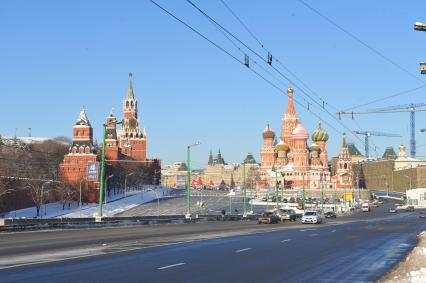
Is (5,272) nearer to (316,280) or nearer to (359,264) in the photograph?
(316,280)

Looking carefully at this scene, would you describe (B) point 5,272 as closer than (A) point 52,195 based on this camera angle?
Yes

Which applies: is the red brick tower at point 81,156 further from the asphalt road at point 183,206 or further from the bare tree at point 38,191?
the bare tree at point 38,191

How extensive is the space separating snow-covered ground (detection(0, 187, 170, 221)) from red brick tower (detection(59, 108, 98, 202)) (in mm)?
5212

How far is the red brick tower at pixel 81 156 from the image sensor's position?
479 feet

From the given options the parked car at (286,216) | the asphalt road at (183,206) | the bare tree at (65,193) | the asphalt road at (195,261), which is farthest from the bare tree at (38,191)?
the asphalt road at (195,261)

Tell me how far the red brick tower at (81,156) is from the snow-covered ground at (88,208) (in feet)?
17.1

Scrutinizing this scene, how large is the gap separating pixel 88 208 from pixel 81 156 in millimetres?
29683

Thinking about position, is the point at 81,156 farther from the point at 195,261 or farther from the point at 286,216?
the point at 195,261

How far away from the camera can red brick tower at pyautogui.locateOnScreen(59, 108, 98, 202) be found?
479 ft

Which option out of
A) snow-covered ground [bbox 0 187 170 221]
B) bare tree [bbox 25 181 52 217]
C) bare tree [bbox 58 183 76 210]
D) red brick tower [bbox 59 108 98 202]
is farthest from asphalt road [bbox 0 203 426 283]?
red brick tower [bbox 59 108 98 202]

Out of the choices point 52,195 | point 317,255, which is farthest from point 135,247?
point 52,195

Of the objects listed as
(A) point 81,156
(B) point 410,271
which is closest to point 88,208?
(A) point 81,156

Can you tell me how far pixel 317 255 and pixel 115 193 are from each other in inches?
5592

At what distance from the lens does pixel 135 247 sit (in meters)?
25.3
